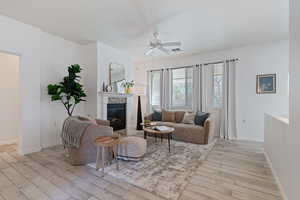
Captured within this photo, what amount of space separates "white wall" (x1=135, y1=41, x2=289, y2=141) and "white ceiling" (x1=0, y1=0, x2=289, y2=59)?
390 mm

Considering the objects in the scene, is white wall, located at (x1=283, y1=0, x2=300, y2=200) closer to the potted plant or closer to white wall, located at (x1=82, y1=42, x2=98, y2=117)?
white wall, located at (x1=82, y1=42, x2=98, y2=117)

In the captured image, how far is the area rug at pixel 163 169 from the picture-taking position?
193cm

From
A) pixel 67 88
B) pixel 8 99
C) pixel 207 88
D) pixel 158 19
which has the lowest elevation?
pixel 8 99

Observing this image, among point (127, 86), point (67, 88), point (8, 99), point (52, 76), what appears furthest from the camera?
point (127, 86)

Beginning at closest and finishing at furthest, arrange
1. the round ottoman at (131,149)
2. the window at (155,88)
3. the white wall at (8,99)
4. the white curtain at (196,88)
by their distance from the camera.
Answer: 1. the round ottoman at (131,149)
2. the white wall at (8,99)
3. the white curtain at (196,88)
4. the window at (155,88)

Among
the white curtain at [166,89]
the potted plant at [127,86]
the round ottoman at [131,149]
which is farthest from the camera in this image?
the white curtain at [166,89]

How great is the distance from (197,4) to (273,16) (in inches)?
64.4

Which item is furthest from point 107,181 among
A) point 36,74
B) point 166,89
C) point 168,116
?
point 166,89

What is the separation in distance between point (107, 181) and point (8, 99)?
3.90 metres

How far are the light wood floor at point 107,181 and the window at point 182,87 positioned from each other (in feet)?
8.56

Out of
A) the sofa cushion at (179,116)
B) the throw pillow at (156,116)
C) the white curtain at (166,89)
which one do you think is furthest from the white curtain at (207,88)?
the throw pillow at (156,116)

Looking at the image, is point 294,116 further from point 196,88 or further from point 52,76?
point 52,76

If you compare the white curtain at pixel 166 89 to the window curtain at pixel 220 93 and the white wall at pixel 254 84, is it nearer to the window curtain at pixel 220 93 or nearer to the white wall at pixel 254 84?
the window curtain at pixel 220 93

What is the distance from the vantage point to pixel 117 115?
4.74 metres
